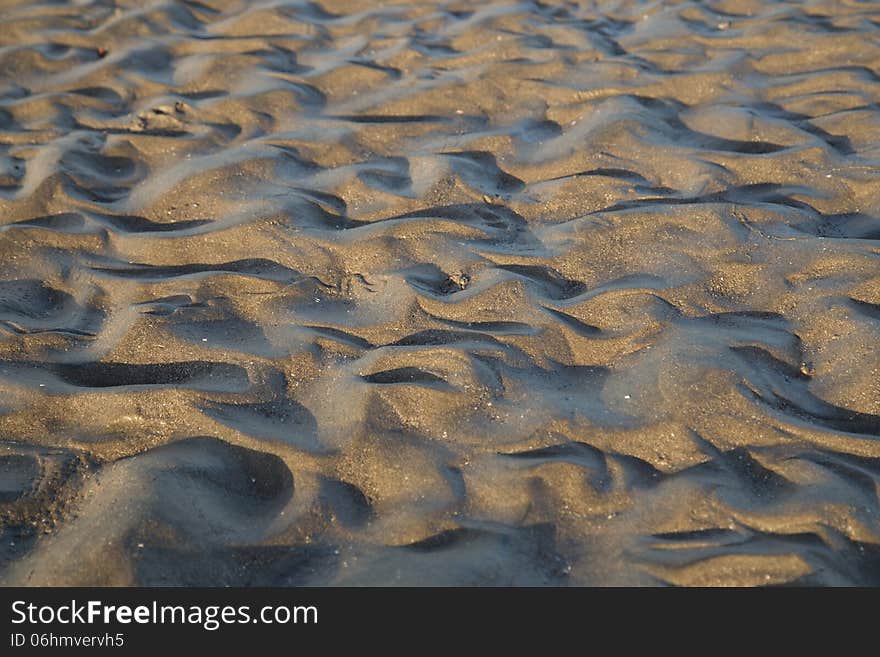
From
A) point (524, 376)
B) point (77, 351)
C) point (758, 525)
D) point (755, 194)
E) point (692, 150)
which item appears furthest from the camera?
point (692, 150)

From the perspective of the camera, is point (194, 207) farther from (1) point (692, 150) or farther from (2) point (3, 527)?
(1) point (692, 150)

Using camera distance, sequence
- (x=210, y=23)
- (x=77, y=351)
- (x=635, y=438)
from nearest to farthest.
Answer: (x=635, y=438) < (x=77, y=351) < (x=210, y=23)

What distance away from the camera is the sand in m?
1.64

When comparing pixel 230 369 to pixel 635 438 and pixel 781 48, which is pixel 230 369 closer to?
pixel 635 438

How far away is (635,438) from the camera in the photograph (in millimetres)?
1828

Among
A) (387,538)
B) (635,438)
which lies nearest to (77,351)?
(387,538)

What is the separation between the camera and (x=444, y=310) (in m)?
2.22

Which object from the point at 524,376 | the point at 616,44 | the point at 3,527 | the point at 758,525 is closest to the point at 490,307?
the point at 524,376

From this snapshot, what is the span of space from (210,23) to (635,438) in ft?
11.0

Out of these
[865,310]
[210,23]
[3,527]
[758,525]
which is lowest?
[3,527]

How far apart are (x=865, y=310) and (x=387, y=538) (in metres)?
1.48

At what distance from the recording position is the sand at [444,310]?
1640 mm

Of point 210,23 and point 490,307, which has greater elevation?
point 210,23

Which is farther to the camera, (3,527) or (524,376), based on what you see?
(524,376)
